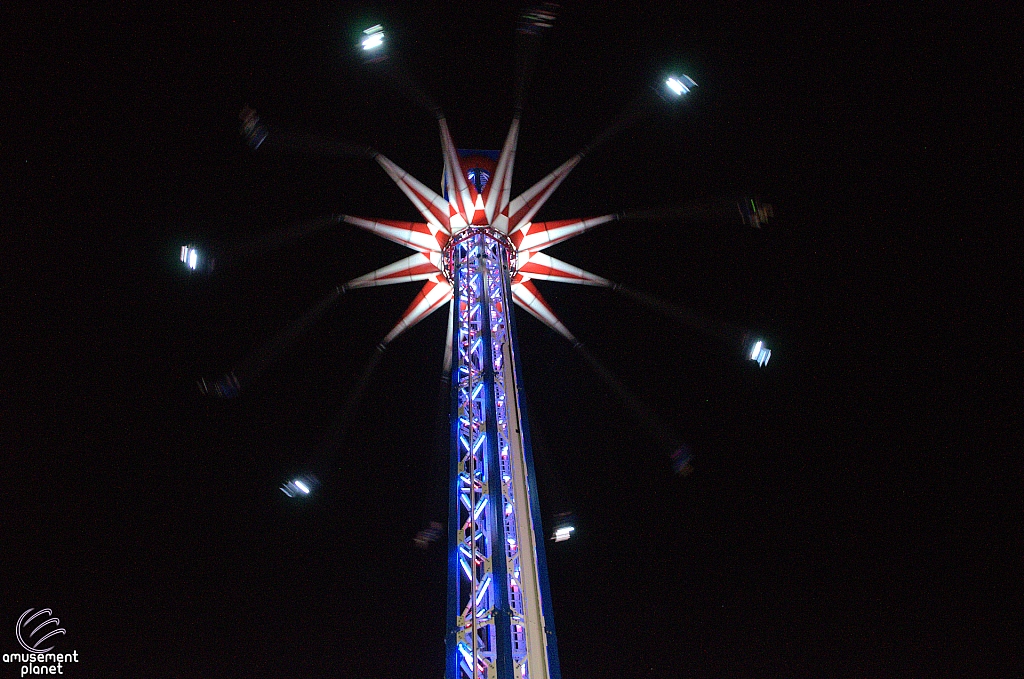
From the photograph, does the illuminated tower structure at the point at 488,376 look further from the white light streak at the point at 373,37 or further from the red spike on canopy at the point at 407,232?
the white light streak at the point at 373,37

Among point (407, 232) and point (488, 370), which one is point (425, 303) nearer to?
point (407, 232)

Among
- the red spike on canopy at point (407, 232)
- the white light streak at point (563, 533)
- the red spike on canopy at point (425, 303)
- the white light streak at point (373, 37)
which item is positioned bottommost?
the white light streak at point (563, 533)

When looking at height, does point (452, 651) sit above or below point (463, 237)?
below

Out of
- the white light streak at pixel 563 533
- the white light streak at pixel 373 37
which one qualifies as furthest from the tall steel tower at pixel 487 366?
the white light streak at pixel 563 533

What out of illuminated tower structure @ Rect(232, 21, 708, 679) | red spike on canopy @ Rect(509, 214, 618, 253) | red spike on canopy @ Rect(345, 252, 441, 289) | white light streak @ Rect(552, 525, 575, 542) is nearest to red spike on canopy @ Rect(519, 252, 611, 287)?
illuminated tower structure @ Rect(232, 21, 708, 679)

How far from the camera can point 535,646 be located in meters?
7.92

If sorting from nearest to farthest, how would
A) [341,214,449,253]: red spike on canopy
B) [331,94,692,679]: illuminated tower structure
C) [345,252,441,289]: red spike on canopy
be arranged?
1. [331,94,692,679]: illuminated tower structure
2. [341,214,449,253]: red spike on canopy
3. [345,252,441,289]: red spike on canopy

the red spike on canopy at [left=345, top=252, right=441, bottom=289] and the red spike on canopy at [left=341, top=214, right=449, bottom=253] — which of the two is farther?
the red spike on canopy at [left=345, top=252, right=441, bottom=289]

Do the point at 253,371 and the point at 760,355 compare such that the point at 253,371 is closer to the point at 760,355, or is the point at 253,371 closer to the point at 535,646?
the point at 535,646

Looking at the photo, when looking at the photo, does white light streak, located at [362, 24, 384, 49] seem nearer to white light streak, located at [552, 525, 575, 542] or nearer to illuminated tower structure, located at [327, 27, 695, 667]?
illuminated tower structure, located at [327, 27, 695, 667]

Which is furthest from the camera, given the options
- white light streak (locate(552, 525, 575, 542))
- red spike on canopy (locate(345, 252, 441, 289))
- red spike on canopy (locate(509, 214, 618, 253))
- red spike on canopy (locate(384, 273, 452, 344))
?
red spike on canopy (locate(384, 273, 452, 344))

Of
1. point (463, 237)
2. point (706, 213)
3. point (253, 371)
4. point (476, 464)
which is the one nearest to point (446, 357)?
point (463, 237)

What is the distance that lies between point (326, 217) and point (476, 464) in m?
5.05

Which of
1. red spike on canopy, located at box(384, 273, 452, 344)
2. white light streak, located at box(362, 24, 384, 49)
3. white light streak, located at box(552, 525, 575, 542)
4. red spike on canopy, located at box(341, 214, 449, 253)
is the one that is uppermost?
white light streak, located at box(362, 24, 384, 49)
